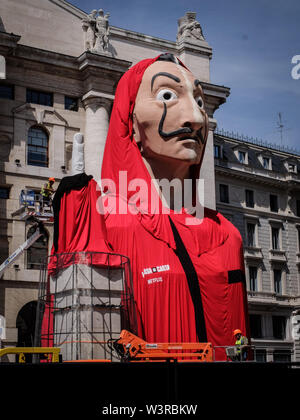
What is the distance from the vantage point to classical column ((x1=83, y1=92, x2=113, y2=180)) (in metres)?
30.2

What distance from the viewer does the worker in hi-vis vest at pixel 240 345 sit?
41.8 ft

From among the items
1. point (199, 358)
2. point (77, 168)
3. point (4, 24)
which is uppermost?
point (4, 24)

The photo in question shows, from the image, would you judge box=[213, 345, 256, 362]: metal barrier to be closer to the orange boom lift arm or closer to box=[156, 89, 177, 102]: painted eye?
the orange boom lift arm

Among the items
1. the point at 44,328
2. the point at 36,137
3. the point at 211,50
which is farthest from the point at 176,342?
the point at 211,50

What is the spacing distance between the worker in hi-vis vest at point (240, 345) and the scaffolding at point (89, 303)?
2.13m

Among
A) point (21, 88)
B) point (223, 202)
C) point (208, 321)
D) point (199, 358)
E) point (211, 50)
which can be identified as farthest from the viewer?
point (223, 202)

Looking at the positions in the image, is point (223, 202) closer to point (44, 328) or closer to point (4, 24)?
point (4, 24)

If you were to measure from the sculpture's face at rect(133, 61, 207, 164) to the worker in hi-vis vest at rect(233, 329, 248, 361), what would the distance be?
3.91 metres

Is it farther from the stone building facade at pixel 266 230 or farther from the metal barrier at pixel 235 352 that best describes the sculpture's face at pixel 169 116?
the stone building facade at pixel 266 230

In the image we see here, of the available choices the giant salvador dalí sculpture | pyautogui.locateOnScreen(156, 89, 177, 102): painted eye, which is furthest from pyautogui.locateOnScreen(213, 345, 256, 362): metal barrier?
pyautogui.locateOnScreen(156, 89, 177, 102): painted eye

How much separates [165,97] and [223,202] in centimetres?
2813

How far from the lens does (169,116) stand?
14211 mm

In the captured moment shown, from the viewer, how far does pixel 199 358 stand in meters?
12.3

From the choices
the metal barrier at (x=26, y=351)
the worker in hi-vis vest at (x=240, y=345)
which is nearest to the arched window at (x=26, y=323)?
the worker in hi-vis vest at (x=240, y=345)
